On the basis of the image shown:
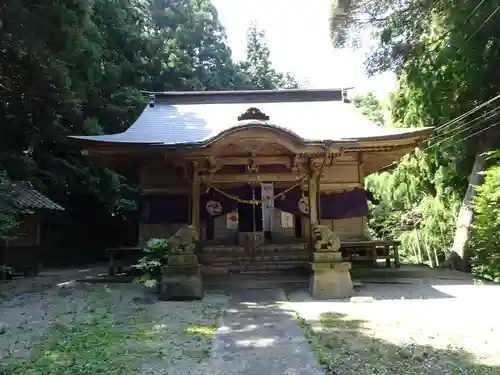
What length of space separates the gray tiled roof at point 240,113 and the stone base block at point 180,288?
3537mm

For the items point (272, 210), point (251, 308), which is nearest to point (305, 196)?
point (272, 210)

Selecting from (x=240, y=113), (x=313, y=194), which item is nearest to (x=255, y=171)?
(x=313, y=194)

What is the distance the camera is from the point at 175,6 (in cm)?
3108

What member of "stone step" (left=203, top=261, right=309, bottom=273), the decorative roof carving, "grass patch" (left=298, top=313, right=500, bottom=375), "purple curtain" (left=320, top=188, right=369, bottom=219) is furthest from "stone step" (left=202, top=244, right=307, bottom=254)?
"grass patch" (left=298, top=313, right=500, bottom=375)

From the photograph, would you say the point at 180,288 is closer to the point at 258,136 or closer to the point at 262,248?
the point at 258,136

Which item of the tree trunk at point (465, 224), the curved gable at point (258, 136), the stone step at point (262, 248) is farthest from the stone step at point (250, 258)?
the tree trunk at point (465, 224)

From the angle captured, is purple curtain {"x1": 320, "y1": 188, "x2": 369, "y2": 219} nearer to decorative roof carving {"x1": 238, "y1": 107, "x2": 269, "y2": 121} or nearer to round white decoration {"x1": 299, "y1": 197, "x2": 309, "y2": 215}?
round white decoration {"x1": 299, "y1": 197, "x2": 309, "y2": 215}

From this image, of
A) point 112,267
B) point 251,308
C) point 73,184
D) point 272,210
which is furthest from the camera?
point 73,184

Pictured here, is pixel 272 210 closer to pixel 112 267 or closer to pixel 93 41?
pixel 112 267

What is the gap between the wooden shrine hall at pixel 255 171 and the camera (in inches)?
332

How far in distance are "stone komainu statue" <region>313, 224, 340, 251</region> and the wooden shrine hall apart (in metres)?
0.48

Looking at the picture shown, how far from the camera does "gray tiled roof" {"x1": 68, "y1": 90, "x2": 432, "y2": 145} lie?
10.8 metres

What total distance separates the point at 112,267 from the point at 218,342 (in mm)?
5844

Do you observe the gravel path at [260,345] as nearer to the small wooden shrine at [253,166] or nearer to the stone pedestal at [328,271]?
the stone pedestal at [328,271]
